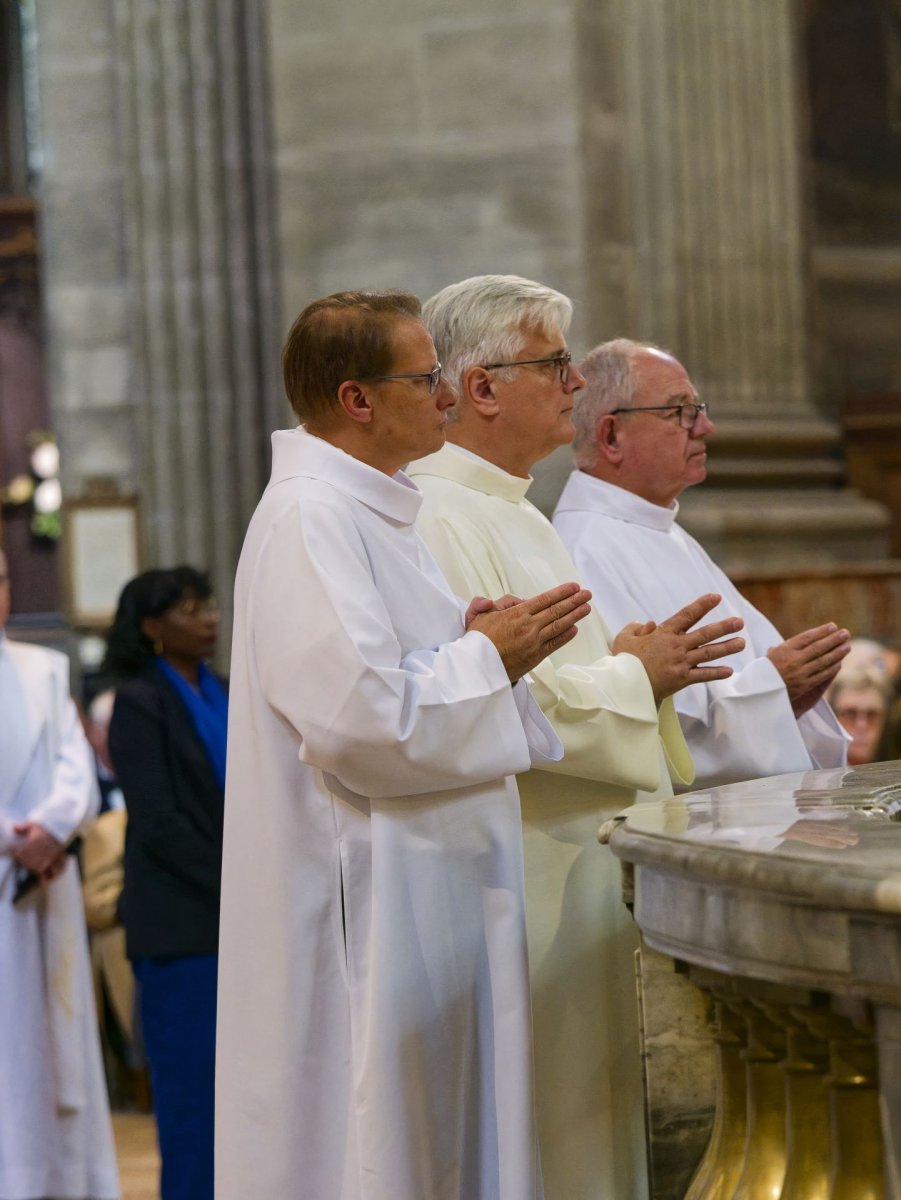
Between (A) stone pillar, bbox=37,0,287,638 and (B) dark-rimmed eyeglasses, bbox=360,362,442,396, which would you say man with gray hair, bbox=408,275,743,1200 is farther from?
(A) stone pillar, bbox=37,0,287,638

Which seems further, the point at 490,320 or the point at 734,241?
the point at 734,241

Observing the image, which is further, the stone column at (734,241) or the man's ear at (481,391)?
the stone column at (734,241)

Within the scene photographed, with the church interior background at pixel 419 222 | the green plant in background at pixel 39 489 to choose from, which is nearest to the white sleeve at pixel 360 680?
the church interior background at pixel 419 222

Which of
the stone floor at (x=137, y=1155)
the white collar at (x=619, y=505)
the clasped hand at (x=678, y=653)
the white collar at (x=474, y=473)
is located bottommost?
the stone floor at (x=137, y=1155)

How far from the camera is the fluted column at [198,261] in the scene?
27.7 ft

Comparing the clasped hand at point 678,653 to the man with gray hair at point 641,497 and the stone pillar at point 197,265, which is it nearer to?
the man with gray hair at point 641,497

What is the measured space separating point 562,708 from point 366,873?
0.56 meters

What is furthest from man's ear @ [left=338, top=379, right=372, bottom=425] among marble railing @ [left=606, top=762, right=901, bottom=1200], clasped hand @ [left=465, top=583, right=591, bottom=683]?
marble railing @ [left=606, top=762, right=901, bottom=1200]

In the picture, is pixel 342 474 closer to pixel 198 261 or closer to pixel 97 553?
pixel 198 261

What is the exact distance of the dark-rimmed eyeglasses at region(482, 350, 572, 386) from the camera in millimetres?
3625

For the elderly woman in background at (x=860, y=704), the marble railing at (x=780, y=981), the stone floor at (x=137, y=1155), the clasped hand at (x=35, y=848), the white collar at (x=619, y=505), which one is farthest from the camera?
the stone floor at (x=137, y=1155)

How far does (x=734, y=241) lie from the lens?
25.1ft

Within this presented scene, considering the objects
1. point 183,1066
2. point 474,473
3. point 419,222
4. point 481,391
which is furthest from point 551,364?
point 419,222

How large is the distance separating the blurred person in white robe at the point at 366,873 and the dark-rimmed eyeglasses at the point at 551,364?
27.3 inches
